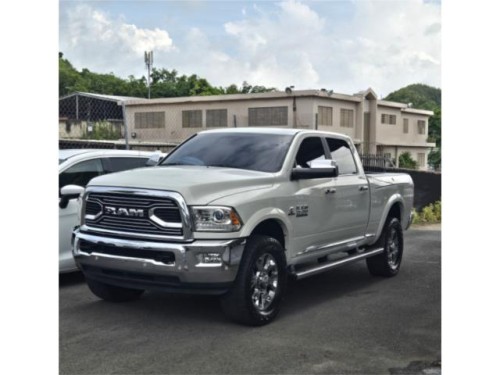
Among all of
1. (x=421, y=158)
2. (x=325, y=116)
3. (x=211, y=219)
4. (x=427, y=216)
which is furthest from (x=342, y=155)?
(x=421, y=158)

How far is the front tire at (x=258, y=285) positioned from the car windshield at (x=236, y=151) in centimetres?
93

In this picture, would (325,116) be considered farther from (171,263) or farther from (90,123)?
(171,263)

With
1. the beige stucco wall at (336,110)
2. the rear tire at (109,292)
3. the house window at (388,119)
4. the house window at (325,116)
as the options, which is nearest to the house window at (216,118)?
the beige stucco wall at (336,110)

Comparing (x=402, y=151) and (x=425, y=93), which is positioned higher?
(x=425, y=93)

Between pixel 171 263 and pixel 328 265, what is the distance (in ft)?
6.82

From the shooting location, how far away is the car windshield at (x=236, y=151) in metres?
6.93

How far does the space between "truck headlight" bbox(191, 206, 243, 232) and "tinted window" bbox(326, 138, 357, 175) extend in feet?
8.00

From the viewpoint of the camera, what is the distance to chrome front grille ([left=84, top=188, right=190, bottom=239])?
5.82 metres

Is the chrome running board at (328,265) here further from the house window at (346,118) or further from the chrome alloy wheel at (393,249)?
the house window at (346,118)

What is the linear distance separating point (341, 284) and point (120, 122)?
715 inches

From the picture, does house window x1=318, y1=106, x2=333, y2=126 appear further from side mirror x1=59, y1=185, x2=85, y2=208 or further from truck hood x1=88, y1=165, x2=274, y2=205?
truck hood x1=88, y1=165, x2=274, y2=205

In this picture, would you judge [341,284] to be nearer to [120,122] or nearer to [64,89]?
[64,89]

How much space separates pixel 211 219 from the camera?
582 centimetres
